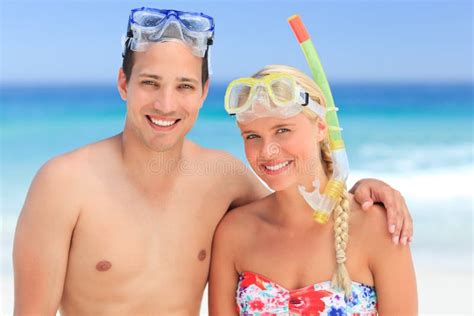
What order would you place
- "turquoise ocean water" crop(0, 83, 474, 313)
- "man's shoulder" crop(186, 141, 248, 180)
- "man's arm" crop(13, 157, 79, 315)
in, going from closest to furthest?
1. "man's arm" crop(13, 157, 79, 315)
2. "man's shoulder" crop(186, 141, 248, 180)
3. "turquoise ocean water" crop(0, 83, 474, 313)

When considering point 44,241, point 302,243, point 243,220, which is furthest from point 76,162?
point 302,243

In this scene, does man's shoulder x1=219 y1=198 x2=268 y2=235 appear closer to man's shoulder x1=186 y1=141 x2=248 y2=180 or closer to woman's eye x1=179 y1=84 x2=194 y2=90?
man's shoulder x1=186 y1=141 x2=248 y2=180

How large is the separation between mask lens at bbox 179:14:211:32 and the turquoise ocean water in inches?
220

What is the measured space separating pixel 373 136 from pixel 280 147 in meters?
11.7

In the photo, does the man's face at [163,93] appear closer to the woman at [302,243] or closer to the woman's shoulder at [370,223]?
the woman at [302,243]

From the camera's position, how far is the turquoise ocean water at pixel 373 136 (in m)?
10.1

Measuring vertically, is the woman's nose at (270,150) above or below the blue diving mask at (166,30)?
below

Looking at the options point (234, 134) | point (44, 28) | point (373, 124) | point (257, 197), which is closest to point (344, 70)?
point (373, 124)

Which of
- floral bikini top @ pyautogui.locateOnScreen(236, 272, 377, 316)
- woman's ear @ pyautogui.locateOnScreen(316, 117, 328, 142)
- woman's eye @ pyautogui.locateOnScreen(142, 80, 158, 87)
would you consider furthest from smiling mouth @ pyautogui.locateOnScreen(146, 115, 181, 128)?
floral bikini top @ pyautogui.locateOnScreen(236, 272, 377, 316)

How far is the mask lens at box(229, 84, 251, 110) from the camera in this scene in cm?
332

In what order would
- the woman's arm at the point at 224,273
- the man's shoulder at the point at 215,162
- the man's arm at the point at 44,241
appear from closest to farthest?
1. the man's arm at the point at 44,241
2. the woman's arm at the point at 224,273
3. the man's shoulder at the point at 215,162

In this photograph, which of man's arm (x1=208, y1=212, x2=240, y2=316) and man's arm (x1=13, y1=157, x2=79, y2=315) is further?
man's arm (x1=208, y1=212, x2=240, y2=316)

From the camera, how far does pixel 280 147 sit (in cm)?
326

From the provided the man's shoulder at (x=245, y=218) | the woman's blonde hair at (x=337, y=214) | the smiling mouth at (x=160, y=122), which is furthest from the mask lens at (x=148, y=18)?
the man's shoulder at (x=245, y=218)
